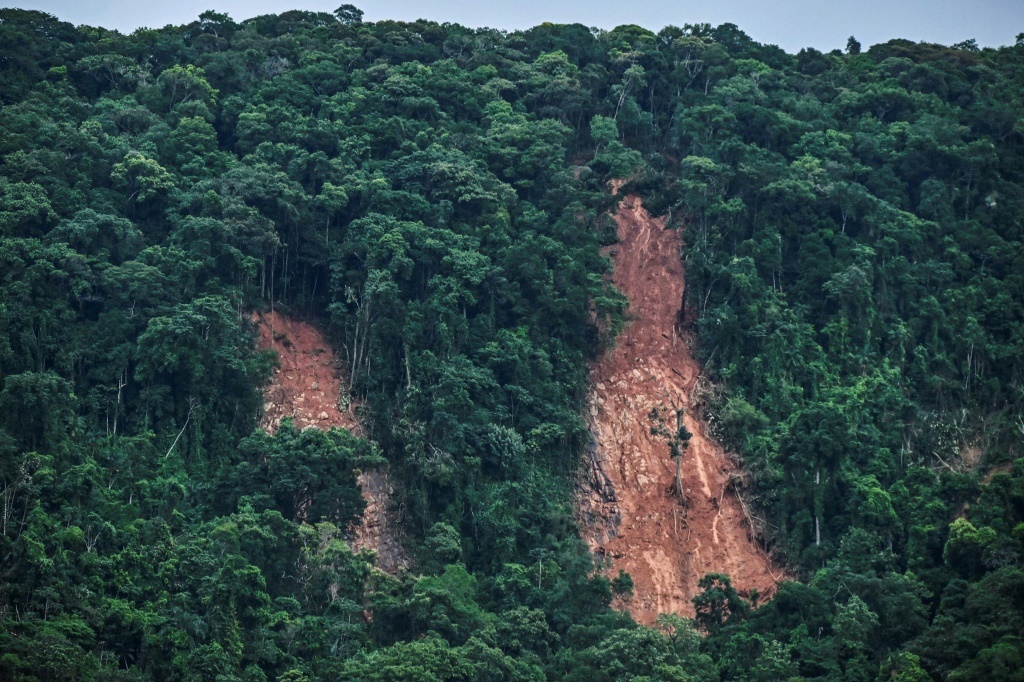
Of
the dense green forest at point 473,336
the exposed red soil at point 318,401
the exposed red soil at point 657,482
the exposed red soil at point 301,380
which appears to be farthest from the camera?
the exposed red soil at point 301,380

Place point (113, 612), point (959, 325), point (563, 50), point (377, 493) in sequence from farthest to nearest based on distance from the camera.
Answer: point (563, 50) < point (959, 325) < point (377, 493) < point (113, 612)

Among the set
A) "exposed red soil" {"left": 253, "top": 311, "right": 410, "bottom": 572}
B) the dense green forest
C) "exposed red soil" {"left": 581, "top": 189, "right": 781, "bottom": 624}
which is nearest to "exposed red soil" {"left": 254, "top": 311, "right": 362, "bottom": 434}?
"exposed red soil" {"left": 253, "top": 311, "right": 410, "bottom": 572}

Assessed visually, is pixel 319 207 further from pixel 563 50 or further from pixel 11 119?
pixel 563 50

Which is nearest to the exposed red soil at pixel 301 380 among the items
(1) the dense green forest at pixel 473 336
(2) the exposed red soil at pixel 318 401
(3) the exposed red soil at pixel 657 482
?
(2) the exposed red soil at pixel 318 401

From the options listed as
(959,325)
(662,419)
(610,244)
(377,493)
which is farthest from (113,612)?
(959,325)

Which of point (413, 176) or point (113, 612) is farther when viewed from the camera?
point (413, 176)

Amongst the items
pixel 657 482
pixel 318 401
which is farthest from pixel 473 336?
pixel 657 482

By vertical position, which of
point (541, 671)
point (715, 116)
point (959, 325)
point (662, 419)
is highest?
point (715, 116)

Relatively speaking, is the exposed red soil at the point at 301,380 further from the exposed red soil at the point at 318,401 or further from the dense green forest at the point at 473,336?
the dense green forest at the point at 473,336
